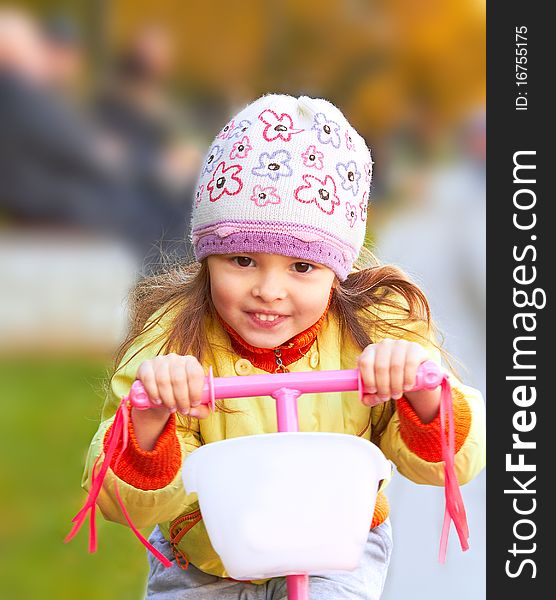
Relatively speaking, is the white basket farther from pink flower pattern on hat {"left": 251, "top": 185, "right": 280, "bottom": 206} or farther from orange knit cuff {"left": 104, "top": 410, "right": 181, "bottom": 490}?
pink flower pattern on hat {"left": 251, "top": 185, "right": 280, "bottom": 206}

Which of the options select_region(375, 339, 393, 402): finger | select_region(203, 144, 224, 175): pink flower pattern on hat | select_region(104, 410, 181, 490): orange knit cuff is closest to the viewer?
select_region(375, 339, 393, 402): finger

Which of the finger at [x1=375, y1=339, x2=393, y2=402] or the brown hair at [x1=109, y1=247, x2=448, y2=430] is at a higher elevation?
the brown hair at [x1=109, y1=247, x2=448, y2=430]

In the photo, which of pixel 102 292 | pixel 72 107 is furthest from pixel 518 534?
pixel 72 107

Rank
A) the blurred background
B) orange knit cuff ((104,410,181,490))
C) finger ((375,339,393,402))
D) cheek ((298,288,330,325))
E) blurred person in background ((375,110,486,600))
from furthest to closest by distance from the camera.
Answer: the blurred background, blurred person in background ((375,110,486,600)), cheek ((298,288,330,325)), orange knit cuff ((104,410,181,490)), finger ((375,339,393,402))

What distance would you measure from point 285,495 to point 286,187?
2.01 feet

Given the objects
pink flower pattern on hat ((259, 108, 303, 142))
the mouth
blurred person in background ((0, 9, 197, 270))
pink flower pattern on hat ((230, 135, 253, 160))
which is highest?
blurred person in background ((0, 9, 197, 270))

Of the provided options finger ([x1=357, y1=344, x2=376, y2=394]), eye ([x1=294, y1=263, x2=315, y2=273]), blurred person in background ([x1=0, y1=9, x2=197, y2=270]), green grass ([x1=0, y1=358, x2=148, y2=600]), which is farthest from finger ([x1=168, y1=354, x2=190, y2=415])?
blurred person in background ([x1=0, y1=9, x2=197, y2=270])

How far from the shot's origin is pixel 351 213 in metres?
2.02

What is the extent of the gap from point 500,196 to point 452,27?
21.3 feet

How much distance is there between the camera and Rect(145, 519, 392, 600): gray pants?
2.07 metres

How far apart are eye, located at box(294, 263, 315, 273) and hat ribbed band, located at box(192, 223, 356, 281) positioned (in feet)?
0.07

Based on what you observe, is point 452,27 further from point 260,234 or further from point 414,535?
point 260,234

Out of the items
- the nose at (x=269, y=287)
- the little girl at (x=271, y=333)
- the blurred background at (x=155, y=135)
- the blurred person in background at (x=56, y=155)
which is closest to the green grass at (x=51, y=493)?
the blurred background at (x=155, y=135)

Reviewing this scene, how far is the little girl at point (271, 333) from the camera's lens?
73.4 inches
